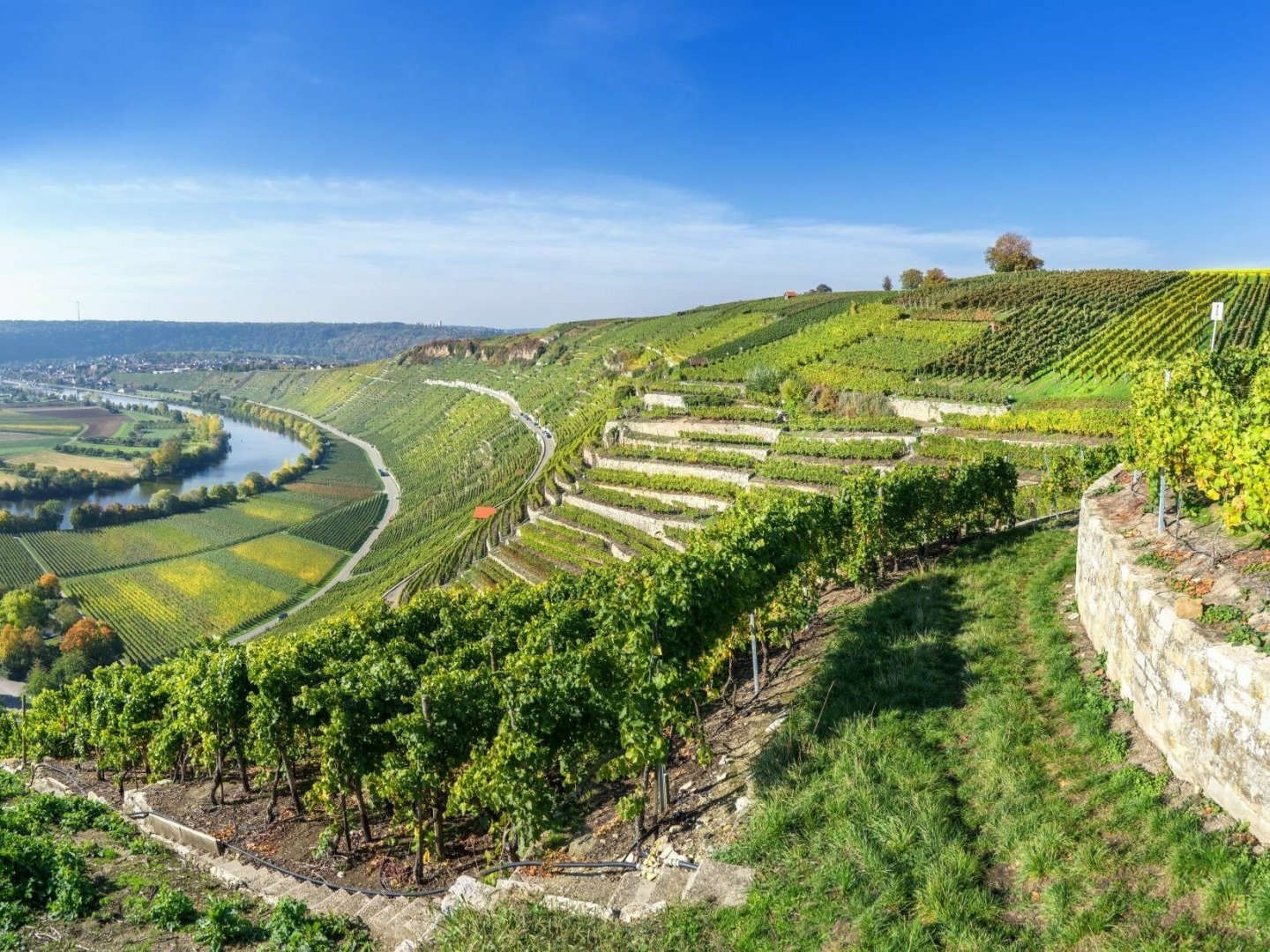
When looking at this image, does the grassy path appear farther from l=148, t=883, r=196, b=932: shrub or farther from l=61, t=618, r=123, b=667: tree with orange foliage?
l=61, t=618, r=123, b=667: tree with orange foliage

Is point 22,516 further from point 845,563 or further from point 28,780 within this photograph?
point 845,563

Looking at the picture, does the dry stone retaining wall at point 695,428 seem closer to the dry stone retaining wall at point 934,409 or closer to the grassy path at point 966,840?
the dry stone retaining wall at point 934,409

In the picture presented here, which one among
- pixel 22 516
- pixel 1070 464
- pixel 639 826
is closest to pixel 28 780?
pixel 639 826

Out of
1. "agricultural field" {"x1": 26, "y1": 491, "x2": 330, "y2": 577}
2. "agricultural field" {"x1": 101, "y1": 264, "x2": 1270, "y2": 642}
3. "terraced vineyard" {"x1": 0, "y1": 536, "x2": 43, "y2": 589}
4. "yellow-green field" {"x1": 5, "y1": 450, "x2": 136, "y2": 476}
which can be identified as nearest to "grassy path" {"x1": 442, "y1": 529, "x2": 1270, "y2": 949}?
"agricultural field" {"x1": 101, "y1": 264, "x2": 1270, "y2": 642}

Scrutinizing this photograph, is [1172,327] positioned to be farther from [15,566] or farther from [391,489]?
[15,566]

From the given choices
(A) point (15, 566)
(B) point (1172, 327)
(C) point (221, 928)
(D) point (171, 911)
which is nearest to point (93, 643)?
(A) point (15, 566)

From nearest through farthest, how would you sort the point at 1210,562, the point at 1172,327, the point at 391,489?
the point at 1210,562, the point at 1172,327, the point at 391,489
